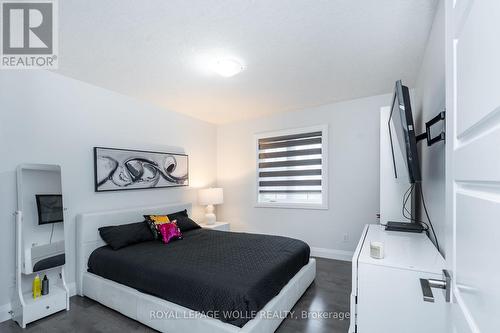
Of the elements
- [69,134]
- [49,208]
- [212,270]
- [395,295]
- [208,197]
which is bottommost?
[212,270]

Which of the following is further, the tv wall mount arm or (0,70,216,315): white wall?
(0,70,216,315): white wall

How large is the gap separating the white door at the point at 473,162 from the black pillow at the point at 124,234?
2878 millimetres

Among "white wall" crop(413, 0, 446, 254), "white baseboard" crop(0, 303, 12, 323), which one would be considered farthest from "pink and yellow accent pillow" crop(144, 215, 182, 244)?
"white wall" crop(413, 0, 446, 254)

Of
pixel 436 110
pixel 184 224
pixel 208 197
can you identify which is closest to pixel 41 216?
pixel 184 224

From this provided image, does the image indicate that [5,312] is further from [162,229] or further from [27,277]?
[162,229]

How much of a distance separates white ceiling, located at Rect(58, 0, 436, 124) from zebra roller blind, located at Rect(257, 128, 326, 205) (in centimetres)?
98

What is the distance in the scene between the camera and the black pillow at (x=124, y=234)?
2.68 metres

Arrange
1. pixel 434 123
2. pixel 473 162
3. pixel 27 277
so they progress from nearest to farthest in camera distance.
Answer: pixel 473 162 < pixel 434 123 < pixel 27 277

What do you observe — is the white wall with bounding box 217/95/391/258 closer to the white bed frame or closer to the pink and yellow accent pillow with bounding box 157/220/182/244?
the white bed frame

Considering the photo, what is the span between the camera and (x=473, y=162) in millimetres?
597

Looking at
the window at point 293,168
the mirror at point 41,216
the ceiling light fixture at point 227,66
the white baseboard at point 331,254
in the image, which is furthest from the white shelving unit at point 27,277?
the white baseboard at point 331,254

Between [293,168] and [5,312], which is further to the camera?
[293,168]

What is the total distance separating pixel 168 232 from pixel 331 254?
2504 mm

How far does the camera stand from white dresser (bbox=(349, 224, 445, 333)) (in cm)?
121
